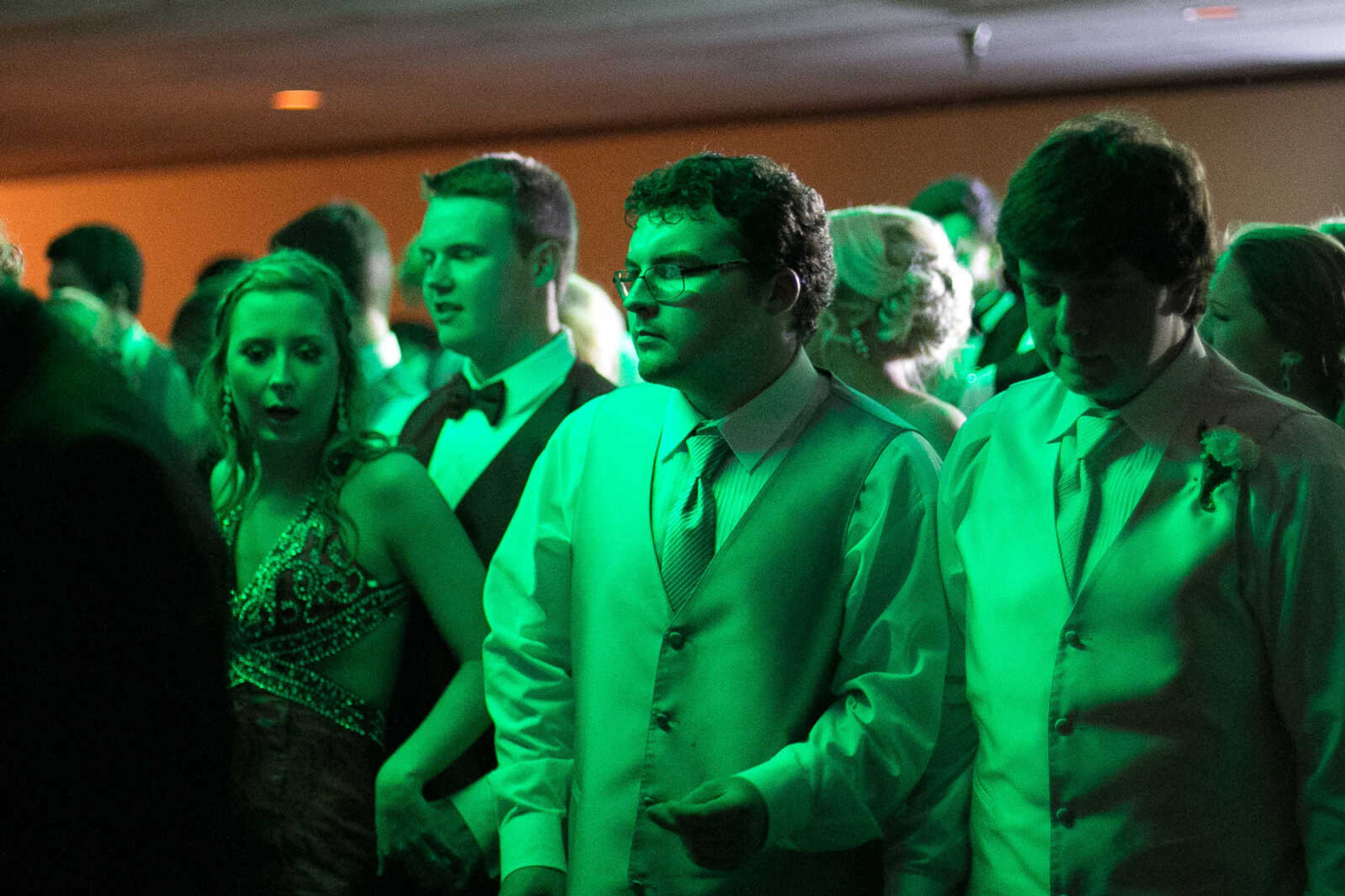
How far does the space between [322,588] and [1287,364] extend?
61.6 inches

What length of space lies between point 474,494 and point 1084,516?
1155 mm

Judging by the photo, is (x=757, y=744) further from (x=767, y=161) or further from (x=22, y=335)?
(x=22, y=335)

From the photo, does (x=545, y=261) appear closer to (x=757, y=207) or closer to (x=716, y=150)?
(x=757, y=207)

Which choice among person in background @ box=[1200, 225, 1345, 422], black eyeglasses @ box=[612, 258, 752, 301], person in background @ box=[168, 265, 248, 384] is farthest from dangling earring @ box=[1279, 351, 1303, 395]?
person in background @ box=[168, 265, 248, 384]

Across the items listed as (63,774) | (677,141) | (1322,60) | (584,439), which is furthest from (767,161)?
(677,141)

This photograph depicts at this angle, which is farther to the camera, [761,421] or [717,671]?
[761,421]

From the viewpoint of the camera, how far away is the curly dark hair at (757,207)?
198cm

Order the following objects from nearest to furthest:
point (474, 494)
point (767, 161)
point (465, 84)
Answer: point (767, 161) → point (474, 494) → point (465, 84)

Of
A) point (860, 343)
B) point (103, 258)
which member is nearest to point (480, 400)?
point (860, 343)

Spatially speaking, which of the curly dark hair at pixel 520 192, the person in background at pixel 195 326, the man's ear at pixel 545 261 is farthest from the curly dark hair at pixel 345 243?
the man's ear at pixel 545 261

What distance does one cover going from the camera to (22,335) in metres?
1.01

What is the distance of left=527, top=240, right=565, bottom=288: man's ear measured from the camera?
2.83 meters

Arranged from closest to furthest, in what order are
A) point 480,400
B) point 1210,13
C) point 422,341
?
1. point 480,400
2. point 422,341
3. point 1210,13

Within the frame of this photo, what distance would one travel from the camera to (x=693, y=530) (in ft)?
6.26
